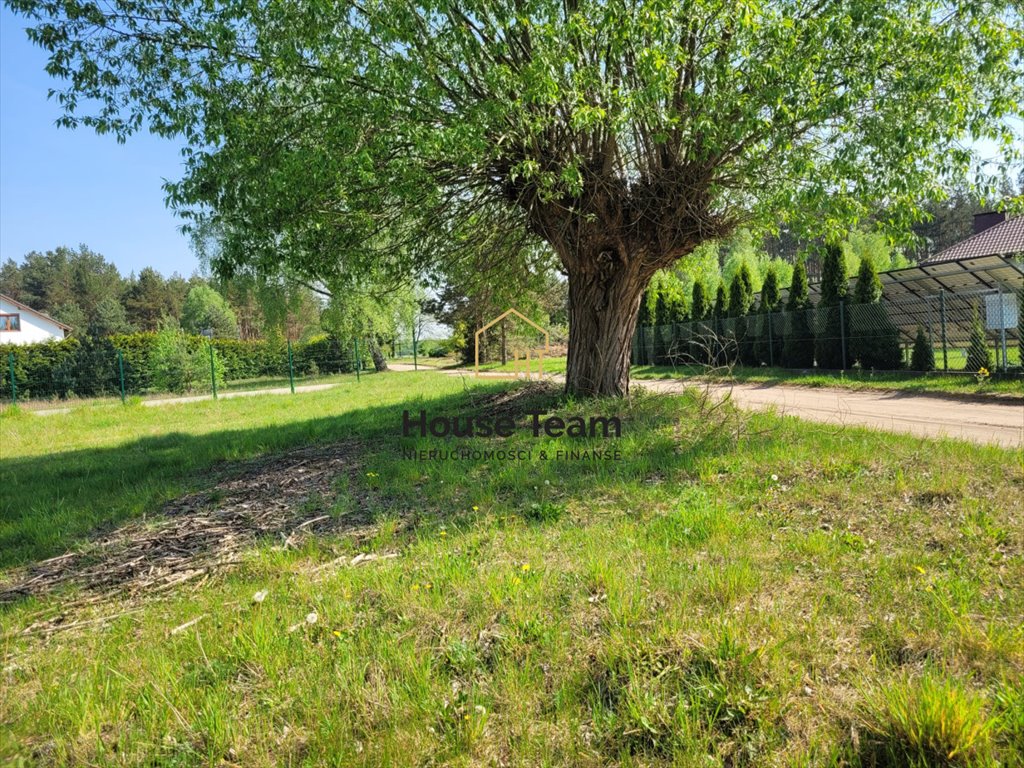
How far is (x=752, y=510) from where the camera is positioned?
4.08 m

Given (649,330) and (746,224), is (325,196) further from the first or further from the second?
(649,330)

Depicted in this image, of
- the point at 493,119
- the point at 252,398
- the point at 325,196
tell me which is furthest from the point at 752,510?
the point at 252,398

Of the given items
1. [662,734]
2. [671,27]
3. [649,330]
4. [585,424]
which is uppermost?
[671,27]

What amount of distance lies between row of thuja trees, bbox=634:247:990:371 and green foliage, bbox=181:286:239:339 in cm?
4994

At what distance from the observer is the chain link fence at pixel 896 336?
1225 cm

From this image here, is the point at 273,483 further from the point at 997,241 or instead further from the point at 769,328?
the point at 997,241

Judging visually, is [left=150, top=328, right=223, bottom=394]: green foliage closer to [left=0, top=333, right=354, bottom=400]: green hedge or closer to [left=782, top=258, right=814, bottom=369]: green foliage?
[left=0, top=333, right=354, bottom=400]: green hedge

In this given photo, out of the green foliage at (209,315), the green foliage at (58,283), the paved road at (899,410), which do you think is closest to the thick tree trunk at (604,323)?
the paved road at (899,410)

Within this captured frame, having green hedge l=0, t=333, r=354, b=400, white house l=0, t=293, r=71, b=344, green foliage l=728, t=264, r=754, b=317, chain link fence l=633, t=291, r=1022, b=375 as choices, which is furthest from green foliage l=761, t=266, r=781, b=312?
white house l=0, t=293, r=71, b=344

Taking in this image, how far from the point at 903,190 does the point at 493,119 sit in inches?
163

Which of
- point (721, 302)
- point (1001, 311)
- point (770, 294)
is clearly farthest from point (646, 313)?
point (1001, 311)

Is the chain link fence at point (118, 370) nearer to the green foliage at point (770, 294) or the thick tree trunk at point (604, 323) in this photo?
the thick tree trunk at point (604, 323)

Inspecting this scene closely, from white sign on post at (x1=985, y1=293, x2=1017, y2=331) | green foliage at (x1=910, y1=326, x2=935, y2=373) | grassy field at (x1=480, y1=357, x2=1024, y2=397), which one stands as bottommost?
grassy field at (x1=480, y1=357, x2=1024, y2=397)

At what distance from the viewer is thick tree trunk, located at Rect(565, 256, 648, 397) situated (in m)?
8.20
